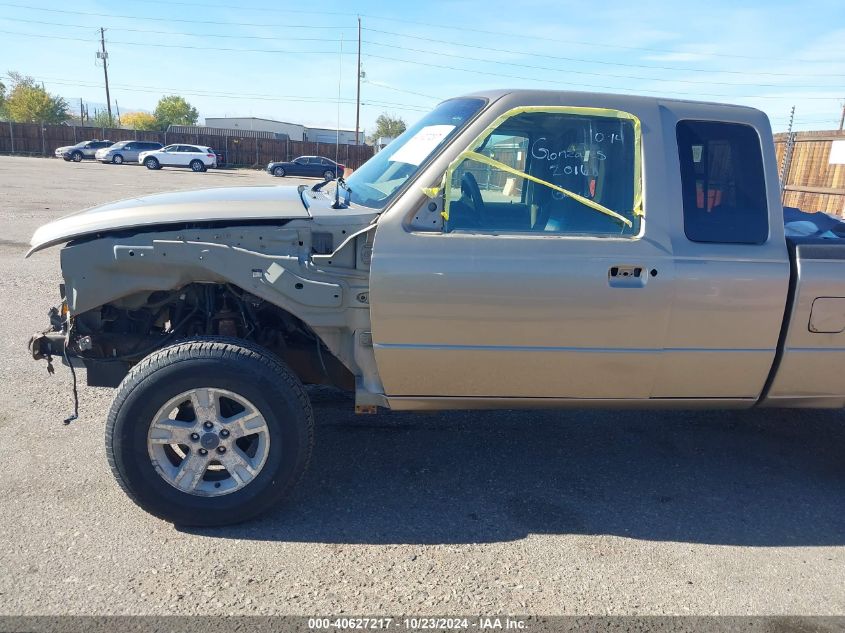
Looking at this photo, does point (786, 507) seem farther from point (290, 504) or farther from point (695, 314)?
point (290, 504)

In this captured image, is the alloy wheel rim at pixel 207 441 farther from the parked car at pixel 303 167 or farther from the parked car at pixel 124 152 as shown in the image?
the parked car at pixel 124 152

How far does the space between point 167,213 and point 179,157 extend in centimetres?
4140

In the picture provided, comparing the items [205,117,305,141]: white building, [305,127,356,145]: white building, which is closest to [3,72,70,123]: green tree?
[205,117,305,141]: white building

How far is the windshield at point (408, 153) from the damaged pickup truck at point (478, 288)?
0.09 ft

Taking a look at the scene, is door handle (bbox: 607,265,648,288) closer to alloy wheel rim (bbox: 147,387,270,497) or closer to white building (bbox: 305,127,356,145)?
alloy wheel rim (bbox: 147,387,270,497)

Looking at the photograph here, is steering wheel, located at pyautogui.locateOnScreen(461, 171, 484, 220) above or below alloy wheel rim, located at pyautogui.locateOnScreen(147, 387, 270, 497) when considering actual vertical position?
above

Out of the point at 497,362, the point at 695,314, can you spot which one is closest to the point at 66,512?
the point at 497,362

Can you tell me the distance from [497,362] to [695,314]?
1.01m

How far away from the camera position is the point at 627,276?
11.0 ft

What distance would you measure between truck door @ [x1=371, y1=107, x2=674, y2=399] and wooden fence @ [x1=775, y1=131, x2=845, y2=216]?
35.5 ft

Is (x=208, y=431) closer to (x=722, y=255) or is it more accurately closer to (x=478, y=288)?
(x=478, y=288)

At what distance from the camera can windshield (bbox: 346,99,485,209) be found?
3.51 meters

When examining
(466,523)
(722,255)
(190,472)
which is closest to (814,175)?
(722,255)

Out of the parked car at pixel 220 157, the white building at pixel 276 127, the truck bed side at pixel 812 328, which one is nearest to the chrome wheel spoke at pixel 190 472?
the truck bed side at pixel 812 328
